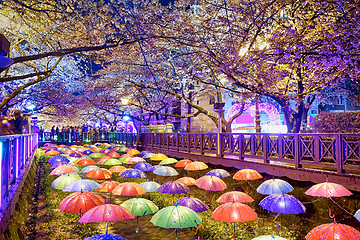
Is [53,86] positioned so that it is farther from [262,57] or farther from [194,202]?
[194,202]

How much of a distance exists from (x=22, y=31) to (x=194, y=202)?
50.5 ft

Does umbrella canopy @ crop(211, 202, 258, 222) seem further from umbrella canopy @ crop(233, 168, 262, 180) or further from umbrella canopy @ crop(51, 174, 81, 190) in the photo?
umbrella canopy @ crop(51, 174, 81, 190)

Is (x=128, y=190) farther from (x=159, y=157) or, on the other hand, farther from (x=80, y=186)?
(x=159, y=157)

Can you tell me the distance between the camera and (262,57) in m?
13.9

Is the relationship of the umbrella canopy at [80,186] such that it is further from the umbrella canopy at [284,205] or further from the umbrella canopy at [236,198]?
the umbrella canopy at [284,205]

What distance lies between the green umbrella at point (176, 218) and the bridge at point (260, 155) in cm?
326

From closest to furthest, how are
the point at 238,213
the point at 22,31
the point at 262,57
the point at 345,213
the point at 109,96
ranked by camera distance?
the point at 238,213
the point at 345,213
the point at 262,57
the point at 22,31
the point at 109,96

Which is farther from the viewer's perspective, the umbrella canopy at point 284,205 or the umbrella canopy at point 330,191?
the umbrella canopy at point 330,191

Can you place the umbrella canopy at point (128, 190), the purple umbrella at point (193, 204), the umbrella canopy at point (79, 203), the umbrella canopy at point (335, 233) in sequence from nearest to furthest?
the umbrella canopy at point (335, 233)
the umbrella canopy at point (79, 203)
the purple umbrella at point (193, 204)
the umbrella canopy at point (128, 190)

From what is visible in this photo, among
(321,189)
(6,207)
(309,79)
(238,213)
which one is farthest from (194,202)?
(309,79)

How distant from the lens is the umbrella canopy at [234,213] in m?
7.59

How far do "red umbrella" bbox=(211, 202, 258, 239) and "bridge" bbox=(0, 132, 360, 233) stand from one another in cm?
400

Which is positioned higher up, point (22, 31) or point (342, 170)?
point (22, 31)

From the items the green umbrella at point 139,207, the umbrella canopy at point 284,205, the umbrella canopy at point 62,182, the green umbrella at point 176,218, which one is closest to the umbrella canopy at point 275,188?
the umbrella canopy at point 284,205
